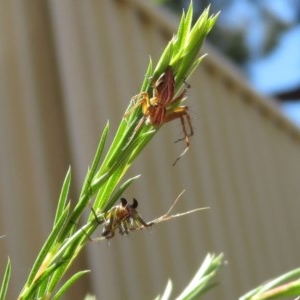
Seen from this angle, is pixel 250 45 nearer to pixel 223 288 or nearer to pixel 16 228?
pixel 223 288

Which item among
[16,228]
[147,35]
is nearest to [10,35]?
[16,228]

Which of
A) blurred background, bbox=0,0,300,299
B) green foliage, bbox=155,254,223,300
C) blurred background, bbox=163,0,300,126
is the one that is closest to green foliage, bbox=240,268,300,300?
green foliage, bbox=155,254,223,300

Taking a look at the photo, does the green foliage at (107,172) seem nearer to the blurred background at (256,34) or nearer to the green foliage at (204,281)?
the green foliage at (204,281)

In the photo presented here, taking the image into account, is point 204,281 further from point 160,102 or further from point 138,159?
point 138,159

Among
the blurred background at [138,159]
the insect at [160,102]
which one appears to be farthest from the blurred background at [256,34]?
the insect at [160,102]

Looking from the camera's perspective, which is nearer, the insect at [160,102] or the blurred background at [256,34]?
the insect at [160,102]

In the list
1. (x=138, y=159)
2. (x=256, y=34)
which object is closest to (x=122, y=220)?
(x=138, y=159)

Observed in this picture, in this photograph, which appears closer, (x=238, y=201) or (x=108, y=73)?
(x=108, y=73)
